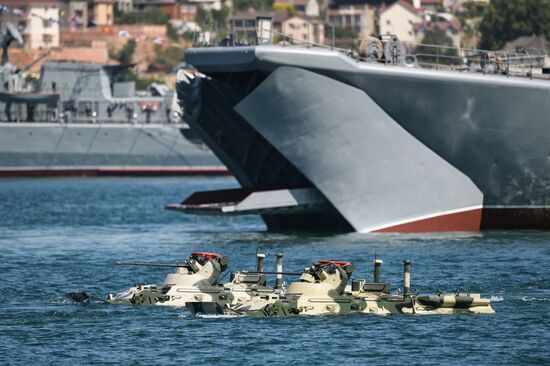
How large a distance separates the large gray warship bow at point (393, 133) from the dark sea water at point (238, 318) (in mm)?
1274

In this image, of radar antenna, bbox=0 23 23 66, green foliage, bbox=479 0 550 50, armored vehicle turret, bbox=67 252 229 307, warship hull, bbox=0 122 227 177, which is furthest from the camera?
green foliage, bbox=479 0 550 50

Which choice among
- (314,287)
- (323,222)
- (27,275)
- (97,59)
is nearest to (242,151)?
(323,222)

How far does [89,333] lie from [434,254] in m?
19.0

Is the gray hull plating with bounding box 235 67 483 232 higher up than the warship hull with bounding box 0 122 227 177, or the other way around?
the gray hull plating with bounding box 235 67 483 232

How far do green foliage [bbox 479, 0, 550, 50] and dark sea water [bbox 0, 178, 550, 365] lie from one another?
74.2 metres

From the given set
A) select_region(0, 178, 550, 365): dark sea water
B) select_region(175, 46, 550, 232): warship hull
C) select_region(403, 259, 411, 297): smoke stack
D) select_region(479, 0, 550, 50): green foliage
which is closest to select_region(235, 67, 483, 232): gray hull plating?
select_region(175, 46, 550, 232): warship hull

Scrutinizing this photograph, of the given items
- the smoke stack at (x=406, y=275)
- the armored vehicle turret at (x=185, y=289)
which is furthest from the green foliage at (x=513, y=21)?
the smoke stack at (x=406, y=275)

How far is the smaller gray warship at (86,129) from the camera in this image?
12094 centimetres

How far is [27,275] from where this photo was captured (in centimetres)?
5028

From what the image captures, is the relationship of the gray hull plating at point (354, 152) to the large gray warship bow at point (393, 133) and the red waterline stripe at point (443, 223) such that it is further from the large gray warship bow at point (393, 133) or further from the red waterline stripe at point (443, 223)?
the red waterline stripe at point (443, 223)

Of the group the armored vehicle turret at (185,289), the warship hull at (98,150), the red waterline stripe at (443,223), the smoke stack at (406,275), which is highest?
the smoke stack at (406,275)

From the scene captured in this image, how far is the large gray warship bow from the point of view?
57188 millimetres

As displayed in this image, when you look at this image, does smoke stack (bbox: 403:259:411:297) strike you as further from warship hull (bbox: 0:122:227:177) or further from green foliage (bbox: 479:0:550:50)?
green foliage (bbox: 479:0:550:50)

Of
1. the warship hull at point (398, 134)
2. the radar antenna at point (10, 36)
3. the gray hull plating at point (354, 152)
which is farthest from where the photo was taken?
the radar antenna at point (10, 36)
